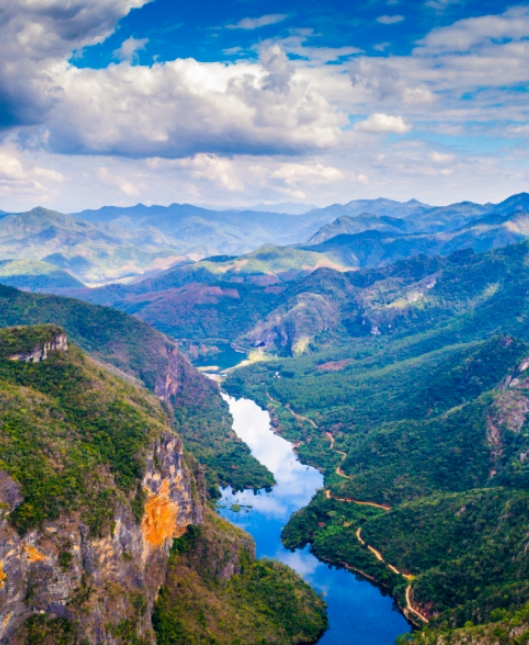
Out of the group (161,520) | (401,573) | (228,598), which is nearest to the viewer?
(161,520)

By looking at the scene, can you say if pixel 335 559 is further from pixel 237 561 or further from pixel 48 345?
pixel 48 345

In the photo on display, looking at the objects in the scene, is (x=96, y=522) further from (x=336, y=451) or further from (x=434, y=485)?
(x=336, y=451)

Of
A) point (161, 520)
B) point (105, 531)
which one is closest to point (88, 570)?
point (105, 531)

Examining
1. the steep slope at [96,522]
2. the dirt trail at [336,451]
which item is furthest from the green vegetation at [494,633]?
the dirt trail at [336,451]

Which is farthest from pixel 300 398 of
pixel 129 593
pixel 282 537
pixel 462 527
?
pixel 129 593

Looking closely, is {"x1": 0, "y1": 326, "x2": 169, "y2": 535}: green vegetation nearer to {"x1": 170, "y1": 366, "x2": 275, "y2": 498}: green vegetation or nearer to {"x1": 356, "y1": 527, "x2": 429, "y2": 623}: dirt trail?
{"x1": 356, "y1": 527, "x2": 429, "y2": 623}: dirt trail

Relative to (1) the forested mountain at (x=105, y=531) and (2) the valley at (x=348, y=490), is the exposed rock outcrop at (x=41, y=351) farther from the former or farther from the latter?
(2) the valley at (x=348, y=490)
